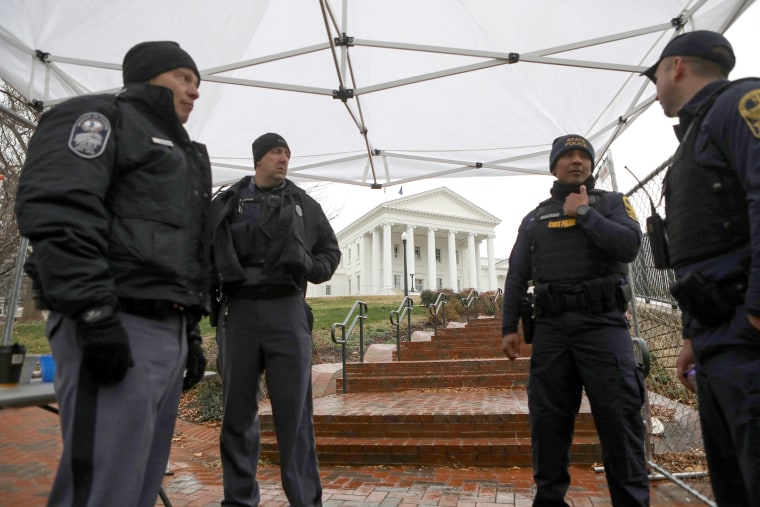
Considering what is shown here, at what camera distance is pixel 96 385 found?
1423mm

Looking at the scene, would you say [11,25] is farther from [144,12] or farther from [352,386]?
[352,386]

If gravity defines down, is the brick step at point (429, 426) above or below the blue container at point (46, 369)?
below

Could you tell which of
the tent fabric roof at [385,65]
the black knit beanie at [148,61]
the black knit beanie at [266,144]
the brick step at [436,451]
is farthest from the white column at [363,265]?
the black knit beanie at [148,61]

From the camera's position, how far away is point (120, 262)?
5.08 ft

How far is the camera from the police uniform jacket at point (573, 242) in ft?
8.67

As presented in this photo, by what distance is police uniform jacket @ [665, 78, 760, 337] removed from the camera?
4.67 feet

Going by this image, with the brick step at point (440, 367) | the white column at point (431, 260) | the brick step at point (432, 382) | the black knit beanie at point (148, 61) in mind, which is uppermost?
the white column at point (431, 260)

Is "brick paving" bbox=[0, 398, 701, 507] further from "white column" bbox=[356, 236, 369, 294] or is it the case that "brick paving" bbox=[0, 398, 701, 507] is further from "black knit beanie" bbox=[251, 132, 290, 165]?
"white column" bbox=[356, 236, 369, 294]

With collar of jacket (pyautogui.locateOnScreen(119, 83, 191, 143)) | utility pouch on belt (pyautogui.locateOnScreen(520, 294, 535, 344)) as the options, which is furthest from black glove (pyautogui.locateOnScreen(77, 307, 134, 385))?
utility pouch on belt (pyautogui.locateOnScreen(520, 294, 535, 344))

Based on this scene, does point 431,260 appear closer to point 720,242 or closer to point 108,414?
point 720,242

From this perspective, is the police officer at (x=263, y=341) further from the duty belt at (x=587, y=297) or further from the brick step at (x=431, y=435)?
the brick step at (x=431, y=435)

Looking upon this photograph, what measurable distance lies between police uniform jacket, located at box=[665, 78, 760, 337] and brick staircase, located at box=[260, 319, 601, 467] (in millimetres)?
3082

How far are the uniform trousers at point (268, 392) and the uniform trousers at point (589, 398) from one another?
1.30 metres

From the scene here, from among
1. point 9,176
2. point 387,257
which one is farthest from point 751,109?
point 387,257
